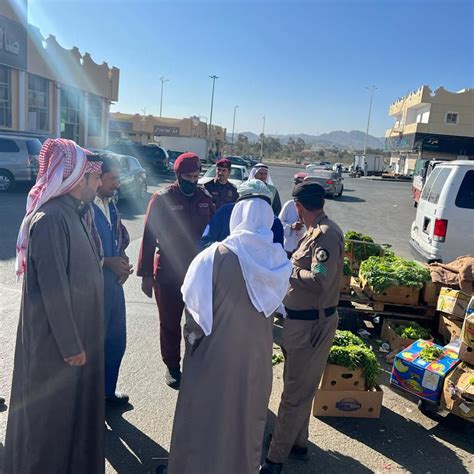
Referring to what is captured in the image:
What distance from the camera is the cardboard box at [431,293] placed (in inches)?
204

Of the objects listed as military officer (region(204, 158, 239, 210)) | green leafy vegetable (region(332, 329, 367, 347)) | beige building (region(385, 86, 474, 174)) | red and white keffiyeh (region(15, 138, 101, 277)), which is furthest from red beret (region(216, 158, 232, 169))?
beige building (region(385, 86, 474, 174))

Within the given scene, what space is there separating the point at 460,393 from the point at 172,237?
2.67m

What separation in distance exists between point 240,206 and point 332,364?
2003 mm

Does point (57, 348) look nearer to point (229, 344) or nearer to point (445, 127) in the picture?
point (229, 344)

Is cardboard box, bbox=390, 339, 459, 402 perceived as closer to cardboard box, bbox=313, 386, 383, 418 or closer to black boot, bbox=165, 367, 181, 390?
cardboard box, bbox=313, 386, 383, 418

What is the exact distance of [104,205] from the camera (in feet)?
11.6

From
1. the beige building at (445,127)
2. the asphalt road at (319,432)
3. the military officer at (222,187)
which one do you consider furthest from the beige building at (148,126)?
the asphalt road at (319,432)

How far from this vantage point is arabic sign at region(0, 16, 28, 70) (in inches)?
785

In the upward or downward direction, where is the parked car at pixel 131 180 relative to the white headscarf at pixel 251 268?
downward

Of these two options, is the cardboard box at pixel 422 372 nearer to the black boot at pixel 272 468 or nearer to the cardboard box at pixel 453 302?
the cardboard box at pixel 453 302

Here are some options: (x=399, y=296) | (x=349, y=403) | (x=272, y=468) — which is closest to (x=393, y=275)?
(x=399, y=296)

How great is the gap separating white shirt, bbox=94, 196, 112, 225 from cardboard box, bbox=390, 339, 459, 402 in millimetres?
2772

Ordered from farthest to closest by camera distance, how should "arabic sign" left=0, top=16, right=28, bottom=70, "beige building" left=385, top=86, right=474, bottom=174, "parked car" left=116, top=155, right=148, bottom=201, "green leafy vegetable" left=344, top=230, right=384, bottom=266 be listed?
"beige building" left=385, top=86, right=474, bottom=174, "arabic sign" left=0, top=16, right=28, bottom=70, "parked car" left=116, top=155, right=148, bottom=201, "green leafy vegetable" left=344, top=230, right=384, bottom=266

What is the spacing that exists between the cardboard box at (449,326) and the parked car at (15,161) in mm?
14323
